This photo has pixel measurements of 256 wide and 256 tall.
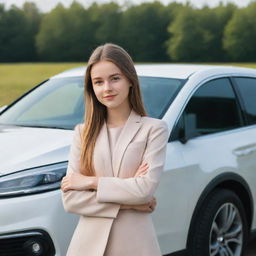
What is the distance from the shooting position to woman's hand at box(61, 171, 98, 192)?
2316 mm

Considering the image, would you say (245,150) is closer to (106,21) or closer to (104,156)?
(104,156)

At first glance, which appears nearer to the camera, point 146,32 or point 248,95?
point 248,95

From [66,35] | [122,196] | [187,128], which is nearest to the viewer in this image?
[122,196]

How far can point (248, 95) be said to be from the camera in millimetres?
4742

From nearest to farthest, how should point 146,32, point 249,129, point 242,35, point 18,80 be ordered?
point 249,129
point 18,80
point 242,35
point 146,32

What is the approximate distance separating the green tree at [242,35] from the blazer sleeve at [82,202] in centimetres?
9794

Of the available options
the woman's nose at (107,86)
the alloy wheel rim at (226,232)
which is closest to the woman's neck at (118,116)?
the woman's nose at (107,86)

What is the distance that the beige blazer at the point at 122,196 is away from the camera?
2.22 metres

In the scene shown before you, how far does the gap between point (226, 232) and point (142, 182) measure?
1977 millimetres

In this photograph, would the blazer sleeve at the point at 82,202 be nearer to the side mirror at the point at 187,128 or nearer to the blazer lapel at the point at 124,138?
the blazer lapel at the point at 124,138

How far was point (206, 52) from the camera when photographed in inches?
4218

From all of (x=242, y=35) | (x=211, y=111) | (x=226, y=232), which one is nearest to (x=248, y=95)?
(x=211, y=111)

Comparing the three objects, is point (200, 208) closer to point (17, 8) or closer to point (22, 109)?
point (22, 109)

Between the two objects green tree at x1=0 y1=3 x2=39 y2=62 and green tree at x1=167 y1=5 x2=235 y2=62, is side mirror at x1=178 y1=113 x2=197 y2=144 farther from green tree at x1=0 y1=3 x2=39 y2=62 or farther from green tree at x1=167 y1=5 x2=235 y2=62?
green tree at x1=0 y1=3 x2=39 y2=62
